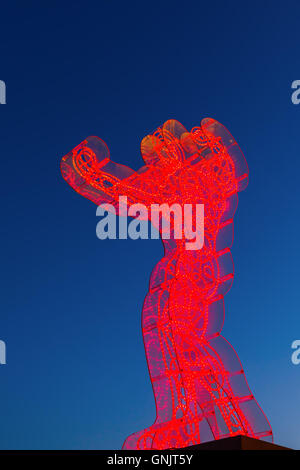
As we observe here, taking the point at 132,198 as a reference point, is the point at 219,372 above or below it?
below

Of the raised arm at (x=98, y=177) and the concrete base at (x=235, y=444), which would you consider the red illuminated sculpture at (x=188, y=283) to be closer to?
the raised arm at (x=98, y=177)

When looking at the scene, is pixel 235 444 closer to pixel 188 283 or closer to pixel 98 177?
pixel 188 283

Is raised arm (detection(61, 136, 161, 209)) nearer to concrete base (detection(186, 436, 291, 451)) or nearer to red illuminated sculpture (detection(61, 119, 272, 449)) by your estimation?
red illuminated sculpture (detection(61, 119, 272, 449))

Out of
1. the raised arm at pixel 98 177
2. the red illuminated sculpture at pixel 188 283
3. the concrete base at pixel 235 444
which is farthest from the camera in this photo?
the raised arm at pixel 98 177

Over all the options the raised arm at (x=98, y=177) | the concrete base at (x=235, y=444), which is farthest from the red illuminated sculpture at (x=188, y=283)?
the concrete base at (x=235, y=444)

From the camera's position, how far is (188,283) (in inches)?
386

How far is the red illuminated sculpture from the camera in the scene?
9047 millimetres

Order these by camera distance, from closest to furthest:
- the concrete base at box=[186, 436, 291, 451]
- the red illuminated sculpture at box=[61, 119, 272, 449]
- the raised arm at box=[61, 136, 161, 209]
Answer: the concrete base at box=[186, 436, 291, 451] < the red illuminated sculpture at box=[61, 119, 272, 449] < the raised arm at box=[61, 136, 161, 209]

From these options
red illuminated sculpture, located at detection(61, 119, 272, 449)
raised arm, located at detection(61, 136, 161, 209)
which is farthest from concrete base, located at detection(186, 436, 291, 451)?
raised arm, located at detection(61, 136, 161, 209)

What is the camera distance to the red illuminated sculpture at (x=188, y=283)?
29.7 ft
